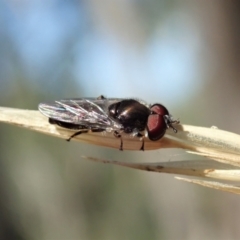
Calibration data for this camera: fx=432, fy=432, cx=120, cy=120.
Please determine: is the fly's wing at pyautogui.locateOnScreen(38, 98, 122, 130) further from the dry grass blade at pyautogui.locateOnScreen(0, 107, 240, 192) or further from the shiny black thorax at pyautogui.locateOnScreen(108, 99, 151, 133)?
the dry grass blade at pyautogui.locateOnScreen(0, 107, 240, 192)

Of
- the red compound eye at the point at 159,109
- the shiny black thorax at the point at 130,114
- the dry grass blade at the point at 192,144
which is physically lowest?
the shiny black thorax at the point at 130,114

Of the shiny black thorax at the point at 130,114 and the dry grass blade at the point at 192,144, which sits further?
the shiny black thorax at the point at 130,114

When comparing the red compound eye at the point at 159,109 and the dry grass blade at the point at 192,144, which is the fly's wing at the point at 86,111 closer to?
the red compound eye at the point at 159,109

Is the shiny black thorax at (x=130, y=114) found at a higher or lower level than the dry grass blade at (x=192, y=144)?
lower

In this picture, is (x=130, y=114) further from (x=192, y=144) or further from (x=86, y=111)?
(x=192, y=144)

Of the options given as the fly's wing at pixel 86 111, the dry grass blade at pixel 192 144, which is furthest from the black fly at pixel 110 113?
the dry grass blade at pixel 192 144

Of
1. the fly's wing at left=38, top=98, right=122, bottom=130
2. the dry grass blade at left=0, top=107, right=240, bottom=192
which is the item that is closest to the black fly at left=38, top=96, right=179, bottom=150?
the fly's wing at left=38, top=98, right=122, bottom=130
